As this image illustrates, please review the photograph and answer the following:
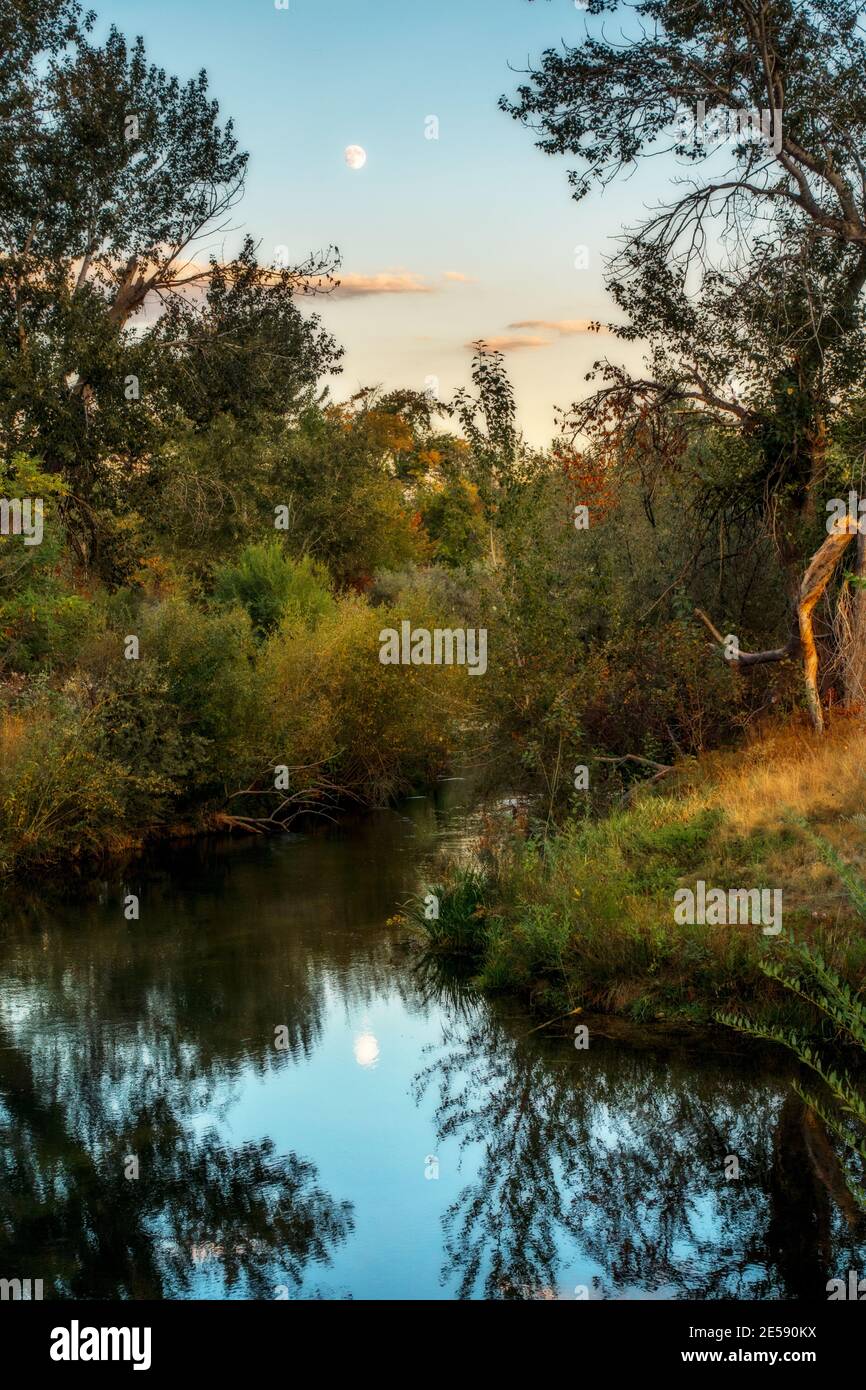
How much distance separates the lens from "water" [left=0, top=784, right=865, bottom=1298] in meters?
6.90

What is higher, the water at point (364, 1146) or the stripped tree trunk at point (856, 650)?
the stripped tree trunk at point (856, 650)

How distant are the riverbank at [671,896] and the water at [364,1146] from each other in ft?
1.87

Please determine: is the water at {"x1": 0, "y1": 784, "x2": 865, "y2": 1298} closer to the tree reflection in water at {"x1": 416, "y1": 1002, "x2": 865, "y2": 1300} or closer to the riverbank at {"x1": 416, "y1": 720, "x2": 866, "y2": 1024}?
the tree reflection in water at {"x1": 416, "y1": 1002, "x2": 865, "y2": 1300}

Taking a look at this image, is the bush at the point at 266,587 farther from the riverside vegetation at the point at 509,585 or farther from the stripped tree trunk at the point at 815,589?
the stripped tree trunk at the point at 815,589

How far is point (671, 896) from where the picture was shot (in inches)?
451

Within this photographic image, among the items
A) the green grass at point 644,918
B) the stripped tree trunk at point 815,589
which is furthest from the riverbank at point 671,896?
the stripped tree trunk at point 815,589

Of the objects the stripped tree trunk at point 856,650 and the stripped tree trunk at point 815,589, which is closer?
the stripped tree trunk at point 815,589

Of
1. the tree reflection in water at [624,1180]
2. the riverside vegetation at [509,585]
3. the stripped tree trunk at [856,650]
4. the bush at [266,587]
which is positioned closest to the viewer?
the tree reflection in water at [624,1180]

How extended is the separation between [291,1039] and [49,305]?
13334mm

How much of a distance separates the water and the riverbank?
0.57 meters

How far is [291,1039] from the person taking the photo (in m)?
11.2

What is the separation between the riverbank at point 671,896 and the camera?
10.3 m
